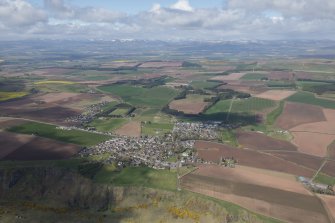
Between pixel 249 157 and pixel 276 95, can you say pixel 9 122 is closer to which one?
pixel 249 157

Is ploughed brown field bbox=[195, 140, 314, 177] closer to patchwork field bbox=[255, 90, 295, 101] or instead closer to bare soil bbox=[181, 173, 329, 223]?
bare soil bbox=[181, 173, 329, 223]

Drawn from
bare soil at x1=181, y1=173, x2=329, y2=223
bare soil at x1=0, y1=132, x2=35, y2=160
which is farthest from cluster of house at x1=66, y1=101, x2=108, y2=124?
bare soil at x1=181, y1=173, x2=329, y2=223

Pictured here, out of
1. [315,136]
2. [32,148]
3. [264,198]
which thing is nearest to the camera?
[264,198]

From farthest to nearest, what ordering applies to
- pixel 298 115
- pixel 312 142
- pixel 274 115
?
1. pixel 274 115
2. pixel 298 115
3. pixel 312 142

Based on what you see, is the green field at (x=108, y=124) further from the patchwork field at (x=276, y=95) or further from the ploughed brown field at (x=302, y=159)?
the patchwork field at (x=276, y=95)

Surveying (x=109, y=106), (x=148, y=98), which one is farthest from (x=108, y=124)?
(x=148, y=98)

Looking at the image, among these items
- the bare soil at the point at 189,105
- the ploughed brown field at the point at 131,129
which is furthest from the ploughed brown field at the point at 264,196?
the bare soil at the point at 189,105
